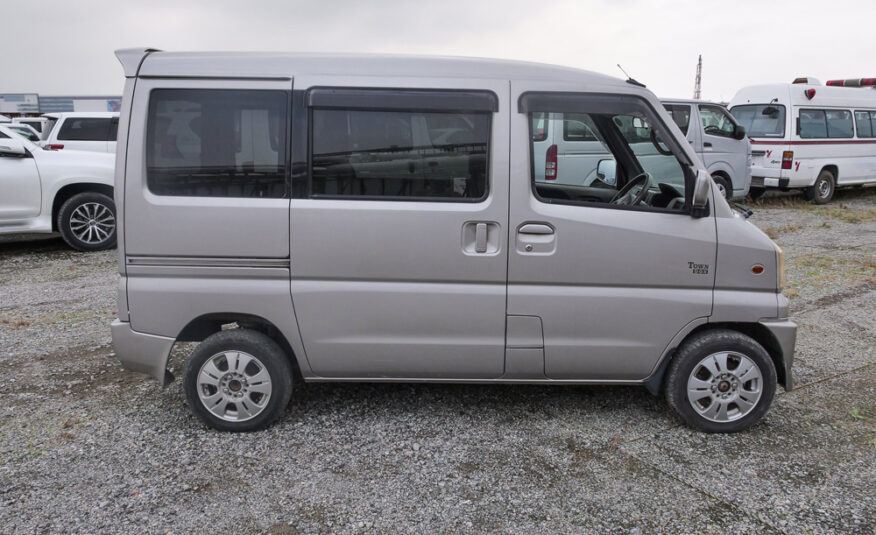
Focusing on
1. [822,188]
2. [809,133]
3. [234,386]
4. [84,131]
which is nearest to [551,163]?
[234,386]

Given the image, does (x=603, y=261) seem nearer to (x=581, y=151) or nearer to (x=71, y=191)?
(x=581, y=151)

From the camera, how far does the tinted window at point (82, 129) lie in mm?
12195

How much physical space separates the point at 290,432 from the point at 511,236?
1645 mm

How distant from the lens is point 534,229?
143 inches

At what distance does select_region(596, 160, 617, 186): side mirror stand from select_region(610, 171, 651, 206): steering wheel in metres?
0.21

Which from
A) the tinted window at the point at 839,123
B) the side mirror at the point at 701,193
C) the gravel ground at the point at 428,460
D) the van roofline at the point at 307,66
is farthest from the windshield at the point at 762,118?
the van roofline at the point at 307,66

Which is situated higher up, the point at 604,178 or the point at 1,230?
the point at 604,178

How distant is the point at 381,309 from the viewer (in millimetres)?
3688

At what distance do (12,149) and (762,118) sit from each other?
12.7 meters

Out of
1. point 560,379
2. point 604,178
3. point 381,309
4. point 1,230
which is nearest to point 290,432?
point 381,309

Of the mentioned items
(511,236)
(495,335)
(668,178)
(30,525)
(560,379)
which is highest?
(668,178)

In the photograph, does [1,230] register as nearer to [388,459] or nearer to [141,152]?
[141,152]

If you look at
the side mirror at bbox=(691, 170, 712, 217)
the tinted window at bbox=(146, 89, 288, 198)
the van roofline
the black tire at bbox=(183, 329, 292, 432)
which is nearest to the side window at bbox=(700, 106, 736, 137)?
the side mirror at bbox=(691, 170, 712, 217)

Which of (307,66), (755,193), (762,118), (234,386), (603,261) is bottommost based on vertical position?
(234,386)
